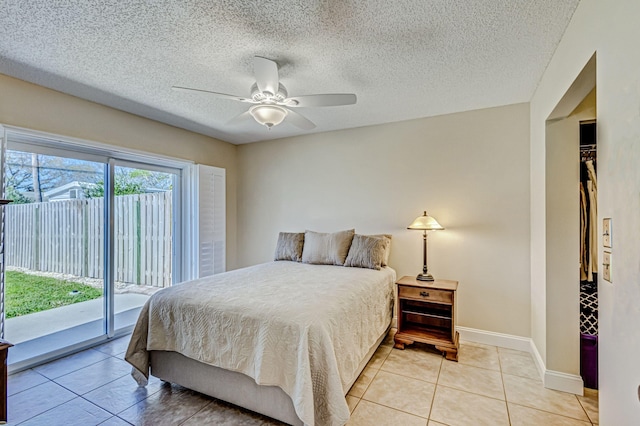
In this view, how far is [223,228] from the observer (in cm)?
451

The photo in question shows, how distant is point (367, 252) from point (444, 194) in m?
1.09

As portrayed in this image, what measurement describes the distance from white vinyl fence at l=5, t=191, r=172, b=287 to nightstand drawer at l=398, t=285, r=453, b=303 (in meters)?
3.06

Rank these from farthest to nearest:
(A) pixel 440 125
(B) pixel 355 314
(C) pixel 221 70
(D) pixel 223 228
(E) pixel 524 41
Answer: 1. (D) pixel 223 228
2. (A) pixel 440 125
3. (C) pixel 221 70
4. (B) pixel 355 314
5. (E) pixel 524 41

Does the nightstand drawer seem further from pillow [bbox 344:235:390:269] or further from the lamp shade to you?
the lamp shade

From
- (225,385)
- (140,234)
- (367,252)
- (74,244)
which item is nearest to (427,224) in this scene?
(367,252)

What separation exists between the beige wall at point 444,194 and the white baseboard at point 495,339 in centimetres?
5

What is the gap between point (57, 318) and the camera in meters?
3.05

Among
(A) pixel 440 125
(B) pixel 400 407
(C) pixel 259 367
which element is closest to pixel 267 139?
(A) pixel 440 125

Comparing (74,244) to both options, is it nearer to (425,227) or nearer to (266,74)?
(266,74)

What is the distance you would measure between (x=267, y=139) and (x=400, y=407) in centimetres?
375

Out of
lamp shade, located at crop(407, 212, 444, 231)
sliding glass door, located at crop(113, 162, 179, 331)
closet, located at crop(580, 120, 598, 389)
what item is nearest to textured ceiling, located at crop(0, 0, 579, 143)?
closet, located at crop(580, 120, 598, 389)

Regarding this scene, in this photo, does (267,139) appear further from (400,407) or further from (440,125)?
(400,407)

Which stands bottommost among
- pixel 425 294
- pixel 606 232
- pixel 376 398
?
pixel 376 398

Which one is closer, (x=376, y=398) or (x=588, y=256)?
(x=376, y=398)
